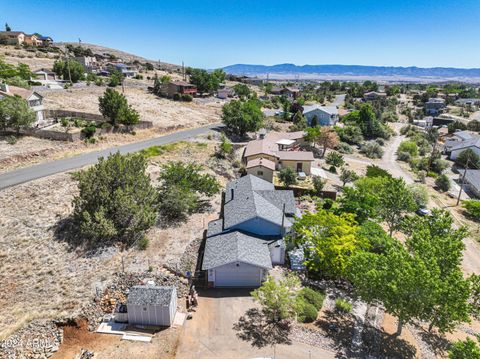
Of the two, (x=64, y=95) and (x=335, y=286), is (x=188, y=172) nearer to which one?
(x=335, y=286)

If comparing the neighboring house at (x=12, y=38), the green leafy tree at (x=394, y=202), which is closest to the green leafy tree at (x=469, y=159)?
the green leafy tree at (x=394, y=202)

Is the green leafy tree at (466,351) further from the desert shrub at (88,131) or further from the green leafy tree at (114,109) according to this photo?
the green leafy tree at (114,109)

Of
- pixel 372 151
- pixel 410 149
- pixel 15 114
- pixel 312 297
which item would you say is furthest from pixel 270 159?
pixel 410 149

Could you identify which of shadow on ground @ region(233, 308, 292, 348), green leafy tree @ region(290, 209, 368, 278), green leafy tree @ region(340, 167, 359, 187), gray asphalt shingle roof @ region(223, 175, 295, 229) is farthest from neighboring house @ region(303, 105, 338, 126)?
shadow on ground @ region(233, 308, 292, 348)

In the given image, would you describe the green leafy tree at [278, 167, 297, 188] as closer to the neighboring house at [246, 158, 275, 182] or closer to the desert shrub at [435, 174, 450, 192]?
the neighboring house at [246, 158, 275, 182]

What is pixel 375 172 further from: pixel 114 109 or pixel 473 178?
pixel 114 109
